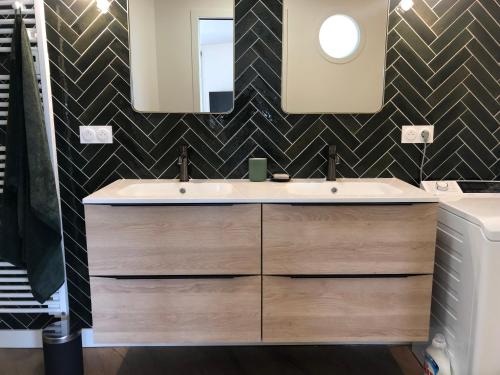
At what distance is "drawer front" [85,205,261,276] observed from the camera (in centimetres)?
162

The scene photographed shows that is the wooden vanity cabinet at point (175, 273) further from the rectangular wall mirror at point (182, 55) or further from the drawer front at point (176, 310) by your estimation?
the rectangular wall mirror at point (182, 55)

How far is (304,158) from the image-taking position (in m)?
2.09

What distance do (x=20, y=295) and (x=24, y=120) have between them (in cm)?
91

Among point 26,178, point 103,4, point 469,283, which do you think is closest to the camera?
point 469,283

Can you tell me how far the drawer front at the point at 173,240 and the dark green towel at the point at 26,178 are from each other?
0.37 meters

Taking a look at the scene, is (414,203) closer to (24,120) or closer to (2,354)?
(24,120)

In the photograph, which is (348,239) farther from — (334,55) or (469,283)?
(334,55)

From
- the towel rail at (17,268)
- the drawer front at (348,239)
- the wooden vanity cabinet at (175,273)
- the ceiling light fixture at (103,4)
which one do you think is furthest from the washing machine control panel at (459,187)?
the towel rail at (17,268)

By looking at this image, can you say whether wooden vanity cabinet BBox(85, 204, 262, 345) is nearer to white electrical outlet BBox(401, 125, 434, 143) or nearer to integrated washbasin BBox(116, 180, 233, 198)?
integrated washbasin BBox(116, 180, 233, 198)

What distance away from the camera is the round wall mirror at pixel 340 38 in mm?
2000

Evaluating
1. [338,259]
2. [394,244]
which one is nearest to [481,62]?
[394,244]

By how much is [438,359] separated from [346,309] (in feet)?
1.52

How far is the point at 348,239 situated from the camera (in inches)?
64.6

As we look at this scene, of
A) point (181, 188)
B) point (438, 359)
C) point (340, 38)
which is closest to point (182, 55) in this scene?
point (181, 188)
